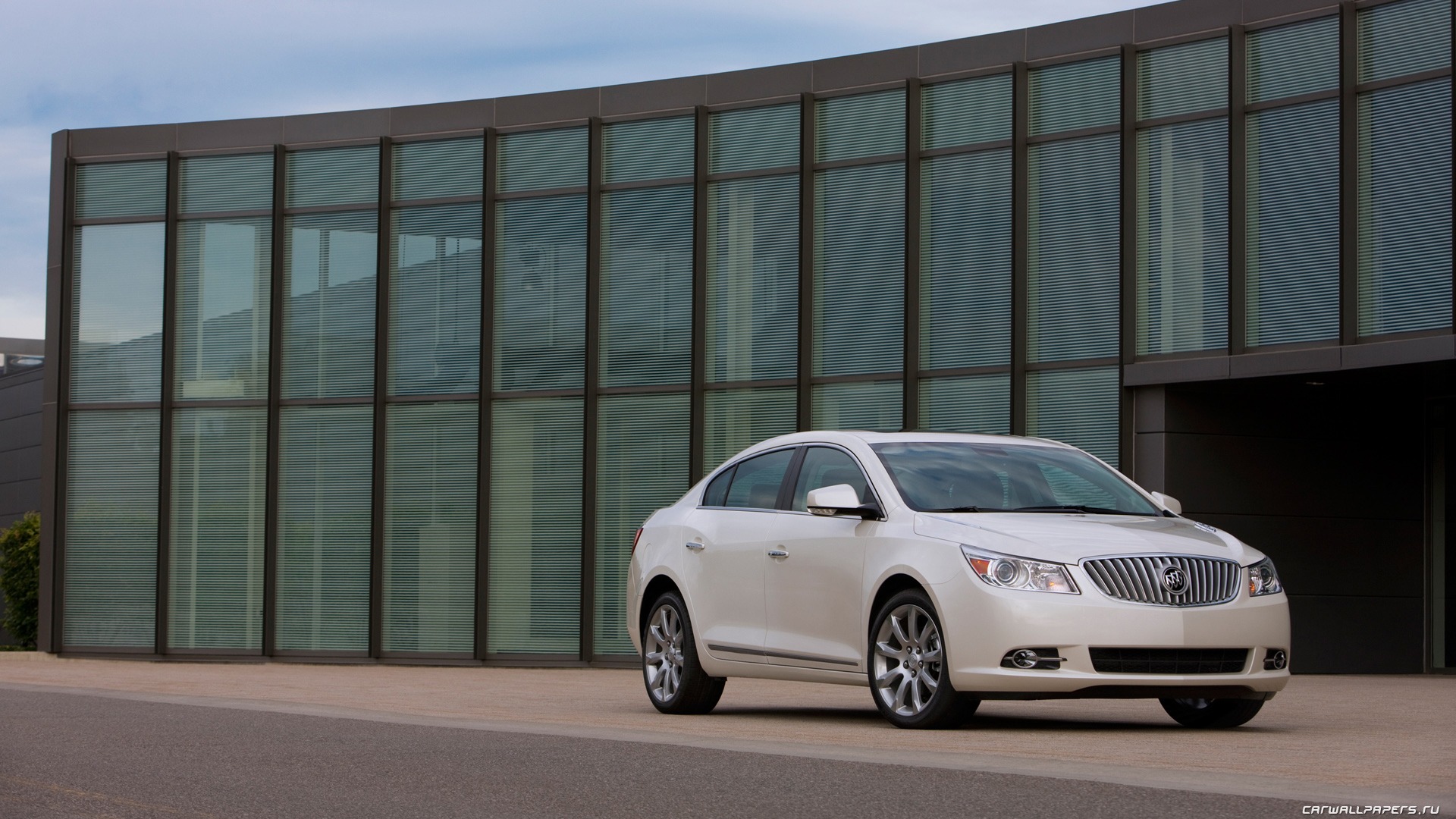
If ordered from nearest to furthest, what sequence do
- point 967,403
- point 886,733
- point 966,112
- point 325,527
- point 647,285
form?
point 886,733 → point 967,403 → point 966,112 → point 647,285 → point 325,527

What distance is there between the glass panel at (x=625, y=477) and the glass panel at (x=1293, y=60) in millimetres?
7568

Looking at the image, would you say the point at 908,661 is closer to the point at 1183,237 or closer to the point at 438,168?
the point at 1183,237

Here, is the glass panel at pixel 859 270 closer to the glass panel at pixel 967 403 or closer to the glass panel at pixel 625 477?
the glass panel at pixel 967 403

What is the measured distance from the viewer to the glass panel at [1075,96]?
20422mm

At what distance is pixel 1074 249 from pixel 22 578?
22992 mm

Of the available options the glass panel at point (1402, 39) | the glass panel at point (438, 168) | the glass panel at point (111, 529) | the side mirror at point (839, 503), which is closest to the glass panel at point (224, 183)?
the glass panel at point (438, 168)

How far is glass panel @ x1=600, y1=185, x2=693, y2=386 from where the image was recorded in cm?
2302

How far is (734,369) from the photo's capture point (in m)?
22.6

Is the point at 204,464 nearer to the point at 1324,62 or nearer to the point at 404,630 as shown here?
the point at 404,630

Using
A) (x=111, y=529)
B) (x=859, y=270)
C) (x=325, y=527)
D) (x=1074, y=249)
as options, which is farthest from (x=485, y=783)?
(x=111, y=529)

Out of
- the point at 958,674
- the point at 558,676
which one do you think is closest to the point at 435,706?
the point at 958,674

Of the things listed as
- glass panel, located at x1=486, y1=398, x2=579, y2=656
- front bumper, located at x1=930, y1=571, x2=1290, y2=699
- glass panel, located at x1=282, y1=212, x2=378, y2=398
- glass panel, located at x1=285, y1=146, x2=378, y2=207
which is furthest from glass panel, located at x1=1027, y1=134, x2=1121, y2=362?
front bumper, located at x1=930, y1=571, x2=1290, y2=699

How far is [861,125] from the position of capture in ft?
72.6

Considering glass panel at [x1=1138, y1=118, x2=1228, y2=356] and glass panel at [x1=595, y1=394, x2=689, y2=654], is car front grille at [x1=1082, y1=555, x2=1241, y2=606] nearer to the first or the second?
glass panel at [x1=1138, y1=118, x2=1228, y2=356]
